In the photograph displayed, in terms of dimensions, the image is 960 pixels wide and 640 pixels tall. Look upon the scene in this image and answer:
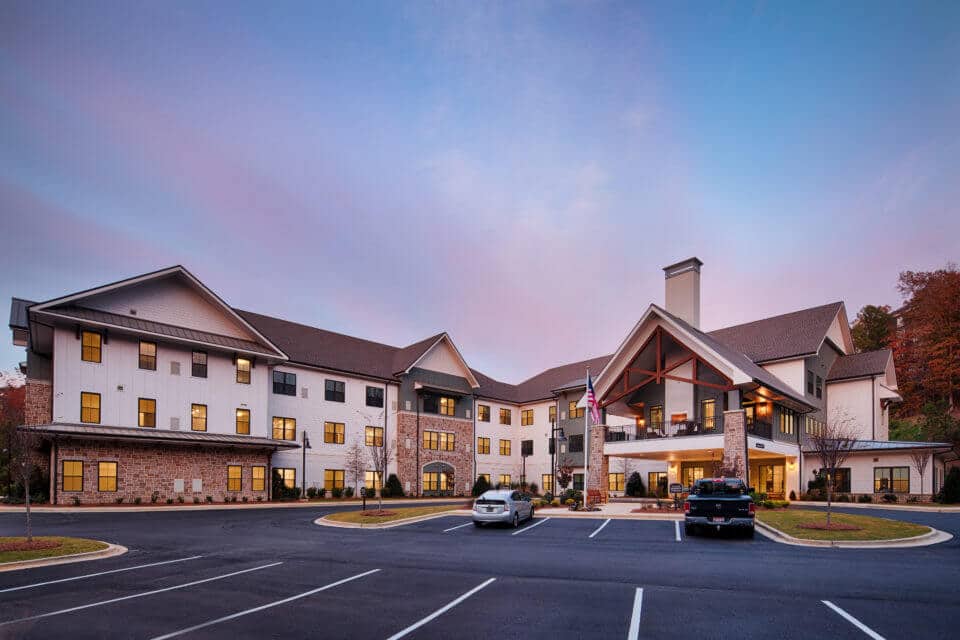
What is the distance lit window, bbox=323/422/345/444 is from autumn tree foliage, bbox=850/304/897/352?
187ft

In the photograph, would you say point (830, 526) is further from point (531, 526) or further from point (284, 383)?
point (284, 383)

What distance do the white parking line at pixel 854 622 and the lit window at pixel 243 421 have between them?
115 feet

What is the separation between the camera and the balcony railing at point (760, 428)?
106 feet

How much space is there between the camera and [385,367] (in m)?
48.4

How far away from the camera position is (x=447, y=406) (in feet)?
166

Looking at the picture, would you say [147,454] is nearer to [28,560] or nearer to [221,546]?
[221,546]

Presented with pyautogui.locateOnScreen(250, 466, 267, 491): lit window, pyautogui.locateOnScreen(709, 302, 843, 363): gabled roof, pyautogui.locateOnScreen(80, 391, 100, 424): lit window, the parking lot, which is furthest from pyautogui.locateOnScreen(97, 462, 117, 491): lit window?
pyautogui.locateOnScreen(709, 302, 843, 363): gabled roof

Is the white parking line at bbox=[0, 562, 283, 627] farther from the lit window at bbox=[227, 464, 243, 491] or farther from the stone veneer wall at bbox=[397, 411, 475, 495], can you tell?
the stone veneer wall at bbox=[397, 411, 475, 495]

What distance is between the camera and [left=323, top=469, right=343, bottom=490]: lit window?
42.4 metres

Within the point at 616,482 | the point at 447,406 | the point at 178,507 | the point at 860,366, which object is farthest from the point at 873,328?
the point at 178,507

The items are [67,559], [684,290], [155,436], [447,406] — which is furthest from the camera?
[447,406]

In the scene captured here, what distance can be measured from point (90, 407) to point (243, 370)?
8748mm

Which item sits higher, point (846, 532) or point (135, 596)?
point (135, 596)

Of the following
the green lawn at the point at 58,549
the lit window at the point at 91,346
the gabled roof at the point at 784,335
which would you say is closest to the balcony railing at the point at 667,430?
the gabled roof at the point at 784,335
